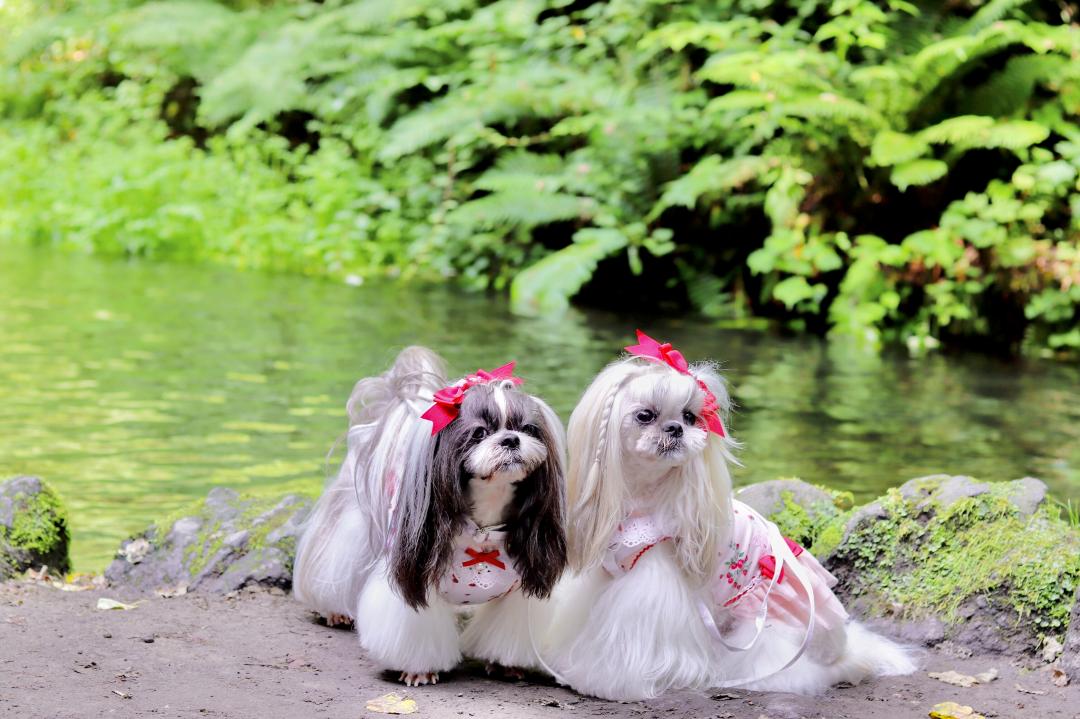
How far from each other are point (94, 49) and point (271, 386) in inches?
556

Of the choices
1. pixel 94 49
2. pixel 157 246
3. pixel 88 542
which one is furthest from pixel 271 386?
pixel 94 49

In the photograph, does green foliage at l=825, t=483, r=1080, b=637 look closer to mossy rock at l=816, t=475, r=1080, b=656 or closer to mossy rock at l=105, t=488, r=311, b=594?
mossy rock at l=816, t=475, r=1080, b=656

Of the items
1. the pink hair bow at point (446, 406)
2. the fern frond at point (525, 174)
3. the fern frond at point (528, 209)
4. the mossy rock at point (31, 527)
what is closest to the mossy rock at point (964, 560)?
the pink hair bow at point (446, 406)

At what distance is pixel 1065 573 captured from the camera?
405 cm

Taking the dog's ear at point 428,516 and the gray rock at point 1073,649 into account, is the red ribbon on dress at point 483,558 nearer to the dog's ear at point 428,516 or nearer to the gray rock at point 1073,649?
the dog's ear at point 428,516

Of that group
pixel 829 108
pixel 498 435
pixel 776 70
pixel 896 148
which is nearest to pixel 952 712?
pixel 498 435

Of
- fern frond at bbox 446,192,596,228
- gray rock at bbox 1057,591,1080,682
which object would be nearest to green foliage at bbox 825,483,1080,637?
gray rock at bbox 1057,591,1080,682

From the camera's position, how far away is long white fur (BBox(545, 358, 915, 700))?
3613 millimetres

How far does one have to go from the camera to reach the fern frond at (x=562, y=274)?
1194cm

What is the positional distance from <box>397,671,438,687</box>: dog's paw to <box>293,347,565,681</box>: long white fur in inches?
0.5

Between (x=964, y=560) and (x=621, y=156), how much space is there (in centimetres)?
911

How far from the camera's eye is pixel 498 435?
3.41 m

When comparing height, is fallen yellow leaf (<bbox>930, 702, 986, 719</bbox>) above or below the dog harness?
below

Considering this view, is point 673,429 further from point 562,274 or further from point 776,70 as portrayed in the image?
point 562,274
